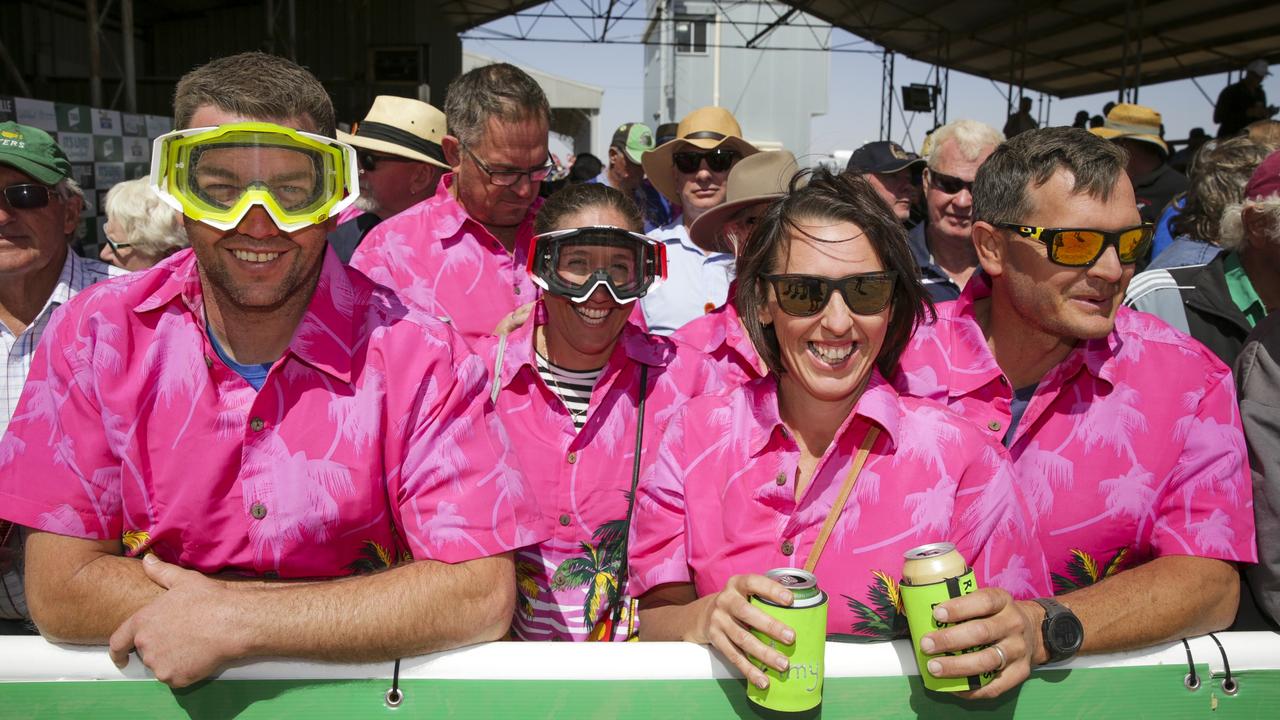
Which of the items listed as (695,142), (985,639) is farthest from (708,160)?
(985,639)

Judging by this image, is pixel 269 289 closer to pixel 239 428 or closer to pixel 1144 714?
pixel 239 428

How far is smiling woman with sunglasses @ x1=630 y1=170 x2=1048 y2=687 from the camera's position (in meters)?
1.88

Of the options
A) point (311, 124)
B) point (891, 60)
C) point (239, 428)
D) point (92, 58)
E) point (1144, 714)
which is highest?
point (891, 60)

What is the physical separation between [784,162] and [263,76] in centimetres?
214

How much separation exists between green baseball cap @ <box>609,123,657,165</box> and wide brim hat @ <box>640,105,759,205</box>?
2.12m

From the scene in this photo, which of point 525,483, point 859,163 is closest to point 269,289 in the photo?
point 525,483

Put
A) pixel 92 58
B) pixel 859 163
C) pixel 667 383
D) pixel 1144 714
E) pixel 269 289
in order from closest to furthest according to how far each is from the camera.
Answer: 1. pixel 1144 714
2. pixel 269 289
3. pixel 667 383
4. pixel 859 163
5. pixel 92 58

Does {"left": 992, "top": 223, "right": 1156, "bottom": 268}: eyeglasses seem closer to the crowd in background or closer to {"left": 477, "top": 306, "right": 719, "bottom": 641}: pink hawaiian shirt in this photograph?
the crowd in background

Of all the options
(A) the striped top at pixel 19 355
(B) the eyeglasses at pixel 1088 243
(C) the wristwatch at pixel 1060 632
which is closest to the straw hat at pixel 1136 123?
(B) the eyeglasses at pixel 1088 243

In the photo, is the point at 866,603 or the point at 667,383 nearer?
the point at 866,603

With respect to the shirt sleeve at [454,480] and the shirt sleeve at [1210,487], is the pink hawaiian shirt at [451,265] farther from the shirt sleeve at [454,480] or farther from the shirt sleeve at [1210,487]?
the shirt sleeve at [1210,487]

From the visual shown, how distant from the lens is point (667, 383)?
270 centimetres

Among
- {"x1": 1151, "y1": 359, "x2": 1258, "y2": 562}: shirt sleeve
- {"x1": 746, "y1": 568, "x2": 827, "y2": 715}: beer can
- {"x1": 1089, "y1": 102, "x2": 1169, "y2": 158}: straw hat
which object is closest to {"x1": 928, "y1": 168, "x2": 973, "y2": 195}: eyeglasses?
{"x1": 1151, "y1": 359, "x2": 1258, "y2": 562}: shirt sleeve

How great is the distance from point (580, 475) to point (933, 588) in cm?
118
